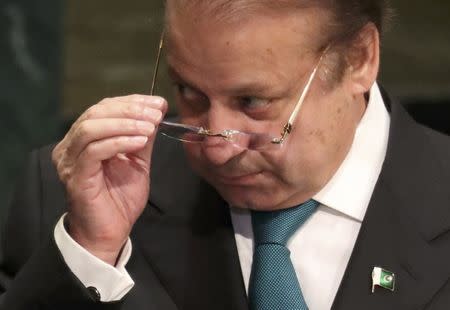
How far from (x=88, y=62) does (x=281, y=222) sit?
2.03 m

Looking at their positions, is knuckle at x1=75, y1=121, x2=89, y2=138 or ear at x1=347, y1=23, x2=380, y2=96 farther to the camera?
ear at x1=347, y1=23, x2=380, y2=96

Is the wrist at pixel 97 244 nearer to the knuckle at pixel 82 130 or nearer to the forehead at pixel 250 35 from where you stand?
the knuckle at pixel 82 130

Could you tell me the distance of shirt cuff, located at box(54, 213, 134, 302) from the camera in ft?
9.28

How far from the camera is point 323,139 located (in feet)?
9.29

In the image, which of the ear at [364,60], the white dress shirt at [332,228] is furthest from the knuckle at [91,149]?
the ear at [364,60]

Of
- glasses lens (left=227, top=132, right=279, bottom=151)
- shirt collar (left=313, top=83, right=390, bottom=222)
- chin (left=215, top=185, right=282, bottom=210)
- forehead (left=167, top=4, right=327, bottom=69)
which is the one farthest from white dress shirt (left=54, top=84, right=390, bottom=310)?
forehead (left=167, top=4, right=327, bottom=69)

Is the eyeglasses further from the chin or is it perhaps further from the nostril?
the chin

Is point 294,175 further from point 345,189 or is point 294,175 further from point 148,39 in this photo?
point 148,39

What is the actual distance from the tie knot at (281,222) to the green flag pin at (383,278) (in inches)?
7.6

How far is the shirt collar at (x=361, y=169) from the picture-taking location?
295 cm

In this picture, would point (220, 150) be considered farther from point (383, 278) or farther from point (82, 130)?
point (383, 278)

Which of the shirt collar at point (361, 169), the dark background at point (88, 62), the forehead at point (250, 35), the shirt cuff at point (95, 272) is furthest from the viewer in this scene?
the dark background at point (88, 62)

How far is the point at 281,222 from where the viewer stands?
9.61 feet

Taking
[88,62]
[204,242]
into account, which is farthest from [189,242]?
[88,62]
